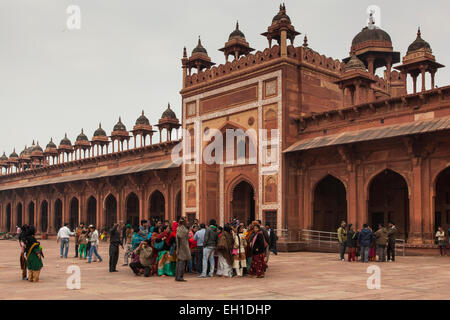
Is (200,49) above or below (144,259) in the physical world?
above

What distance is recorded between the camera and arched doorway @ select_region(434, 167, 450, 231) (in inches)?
799

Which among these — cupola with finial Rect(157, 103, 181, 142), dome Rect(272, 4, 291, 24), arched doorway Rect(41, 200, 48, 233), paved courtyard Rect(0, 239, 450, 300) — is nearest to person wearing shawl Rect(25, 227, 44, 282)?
paved courtyard Rect(0, 239, 450, 300)

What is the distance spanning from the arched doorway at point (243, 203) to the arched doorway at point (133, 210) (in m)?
12.1

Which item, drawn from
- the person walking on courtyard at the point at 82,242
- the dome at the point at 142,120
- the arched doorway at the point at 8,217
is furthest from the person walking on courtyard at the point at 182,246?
the arched doorway at the point at 8,217

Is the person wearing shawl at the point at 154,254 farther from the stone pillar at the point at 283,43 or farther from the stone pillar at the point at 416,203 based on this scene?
the stone pillar at the point at 283,43

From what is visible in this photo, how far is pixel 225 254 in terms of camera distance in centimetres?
1224

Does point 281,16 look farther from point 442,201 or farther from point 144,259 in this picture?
point 144,259

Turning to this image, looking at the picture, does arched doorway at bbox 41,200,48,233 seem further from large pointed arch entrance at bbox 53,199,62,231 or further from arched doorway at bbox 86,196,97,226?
arched doorway at bbox 86,196,97,226

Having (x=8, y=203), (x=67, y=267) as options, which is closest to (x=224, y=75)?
(x=67, y=267)

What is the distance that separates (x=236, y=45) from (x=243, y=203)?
25.5ft

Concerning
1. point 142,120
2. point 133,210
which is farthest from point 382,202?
point 142,120

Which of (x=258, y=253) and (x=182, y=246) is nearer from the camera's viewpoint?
(x=182, y=246)
